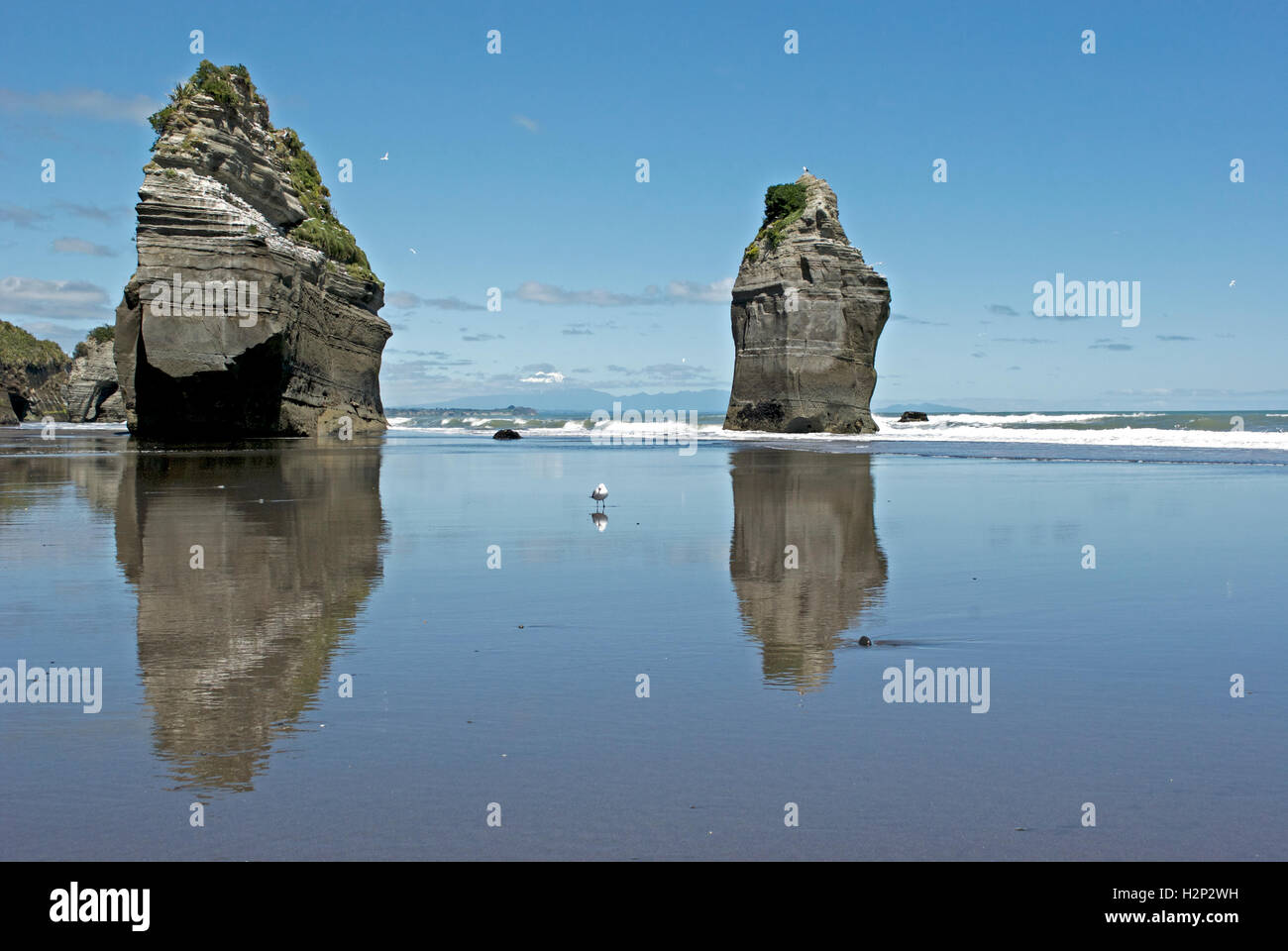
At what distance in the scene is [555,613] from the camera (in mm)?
8438

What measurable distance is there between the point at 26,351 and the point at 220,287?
328ft

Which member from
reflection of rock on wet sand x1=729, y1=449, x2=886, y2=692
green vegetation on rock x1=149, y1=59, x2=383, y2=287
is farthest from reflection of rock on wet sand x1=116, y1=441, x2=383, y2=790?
green vegetation on rock x1=149, y1=59, x2=383, y2=287

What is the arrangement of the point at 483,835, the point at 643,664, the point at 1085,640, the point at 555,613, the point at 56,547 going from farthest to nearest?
the point at 56,547, the point at 555,613, the point at 1085,640, the point at 643,664, the point at 483,835

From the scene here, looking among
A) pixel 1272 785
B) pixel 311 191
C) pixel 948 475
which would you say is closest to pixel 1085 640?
pixel 1272 785

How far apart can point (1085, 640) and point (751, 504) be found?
10.2m

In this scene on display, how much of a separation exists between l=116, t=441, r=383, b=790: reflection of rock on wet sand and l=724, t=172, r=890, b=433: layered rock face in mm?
43677

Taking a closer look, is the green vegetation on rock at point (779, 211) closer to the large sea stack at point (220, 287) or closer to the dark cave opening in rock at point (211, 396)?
the large sea stack at point (220, 287)

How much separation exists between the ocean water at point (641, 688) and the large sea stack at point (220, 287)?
92.6 ft

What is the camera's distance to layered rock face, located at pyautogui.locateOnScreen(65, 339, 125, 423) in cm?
8800

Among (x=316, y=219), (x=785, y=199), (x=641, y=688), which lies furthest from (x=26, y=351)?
(x=641, y=688)

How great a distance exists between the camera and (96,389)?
93.9m
